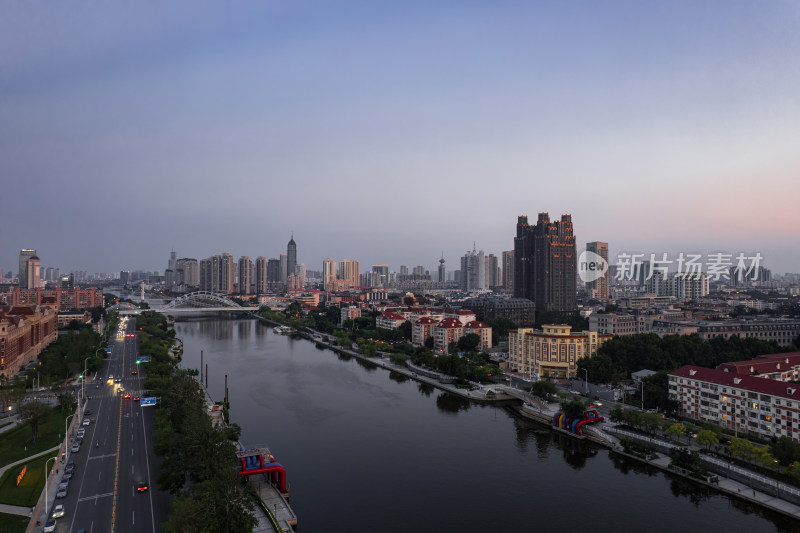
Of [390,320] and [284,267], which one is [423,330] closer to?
[390,320]

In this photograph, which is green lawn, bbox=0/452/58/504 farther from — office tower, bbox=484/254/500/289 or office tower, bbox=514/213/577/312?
office tower, bbox=484/254/500/289

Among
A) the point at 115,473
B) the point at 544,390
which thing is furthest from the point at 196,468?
the point at 544,390

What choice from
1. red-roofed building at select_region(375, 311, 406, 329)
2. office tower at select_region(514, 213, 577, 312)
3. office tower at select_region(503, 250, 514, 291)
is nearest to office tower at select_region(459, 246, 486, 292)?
office tower at select_region(503, 250, 514, 291)

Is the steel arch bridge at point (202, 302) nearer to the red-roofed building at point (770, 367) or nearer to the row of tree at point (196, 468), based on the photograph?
the row of tree at point (196, 468)

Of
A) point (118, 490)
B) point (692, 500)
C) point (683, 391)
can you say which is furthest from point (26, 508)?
point (683, 391)

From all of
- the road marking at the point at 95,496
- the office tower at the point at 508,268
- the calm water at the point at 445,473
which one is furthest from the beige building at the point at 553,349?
the office tower at the point at 508,268

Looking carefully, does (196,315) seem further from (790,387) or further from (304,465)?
(790,387)
